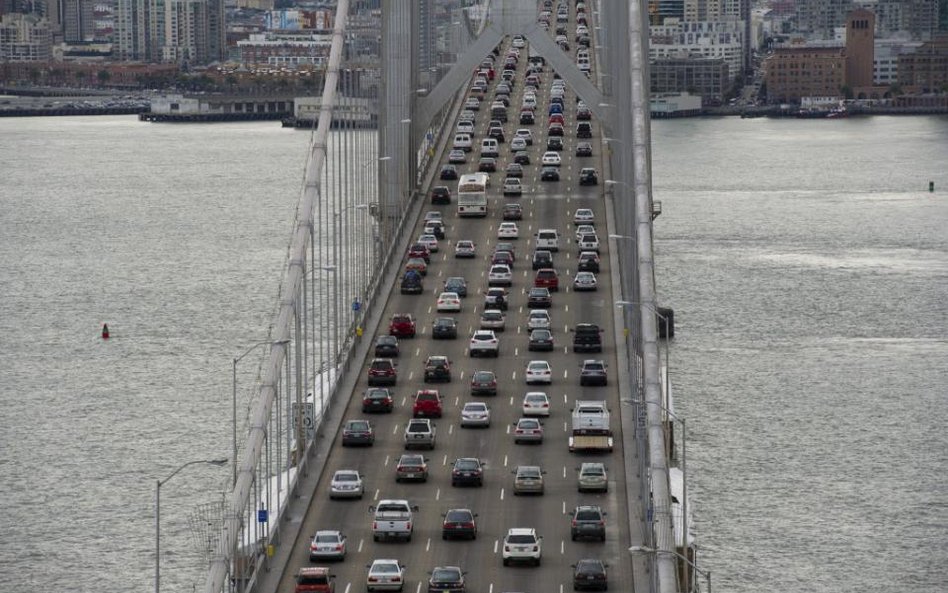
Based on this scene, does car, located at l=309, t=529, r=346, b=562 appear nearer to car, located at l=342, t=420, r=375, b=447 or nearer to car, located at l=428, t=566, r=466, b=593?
car, located at l=428, t=566, r=466, b=593

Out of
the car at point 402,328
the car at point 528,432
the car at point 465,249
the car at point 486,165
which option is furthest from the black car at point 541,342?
the car at point 486,165

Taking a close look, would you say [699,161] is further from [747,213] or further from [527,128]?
[527,128]

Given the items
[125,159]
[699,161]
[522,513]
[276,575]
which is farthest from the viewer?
[125,159]

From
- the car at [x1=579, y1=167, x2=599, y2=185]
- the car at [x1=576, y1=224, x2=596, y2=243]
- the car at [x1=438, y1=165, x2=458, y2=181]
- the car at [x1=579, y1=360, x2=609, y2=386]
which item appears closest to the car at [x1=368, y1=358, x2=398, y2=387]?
the car at [x1=579, y1=360, x2=609, y2=386]

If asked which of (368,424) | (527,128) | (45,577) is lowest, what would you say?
(45,577)

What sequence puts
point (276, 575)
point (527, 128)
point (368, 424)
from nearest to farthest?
point (276, 575) < point (368, 424) < point (527, 128)

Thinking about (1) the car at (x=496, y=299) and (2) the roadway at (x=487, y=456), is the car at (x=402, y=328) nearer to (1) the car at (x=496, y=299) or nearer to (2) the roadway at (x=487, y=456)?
(2) the roadway at (x=487, y=456)

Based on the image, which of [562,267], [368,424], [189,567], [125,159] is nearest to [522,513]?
[368,424]

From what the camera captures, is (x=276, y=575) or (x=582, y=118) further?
(x=582, y=118)
